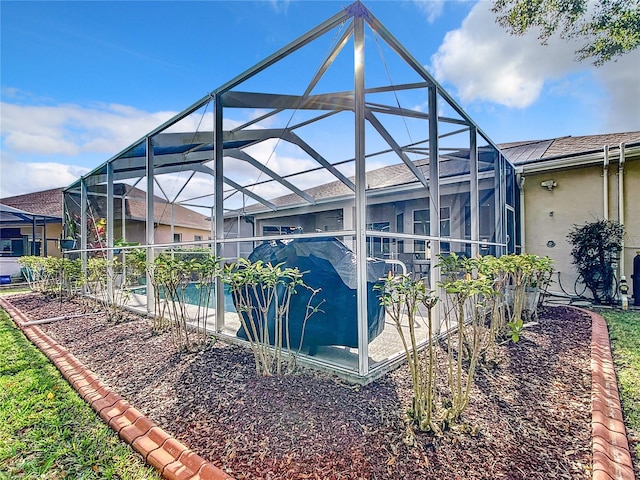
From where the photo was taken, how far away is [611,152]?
688 centimetres

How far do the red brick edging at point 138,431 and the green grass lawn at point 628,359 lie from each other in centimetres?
287

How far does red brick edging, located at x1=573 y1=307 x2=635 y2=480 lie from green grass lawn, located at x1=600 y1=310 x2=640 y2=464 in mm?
65

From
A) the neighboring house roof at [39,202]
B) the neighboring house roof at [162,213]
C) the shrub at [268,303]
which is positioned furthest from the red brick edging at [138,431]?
the neighboring house roof at [39,202]

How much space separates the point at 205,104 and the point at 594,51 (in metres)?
11.0

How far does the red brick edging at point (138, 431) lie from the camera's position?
A: 194 cm

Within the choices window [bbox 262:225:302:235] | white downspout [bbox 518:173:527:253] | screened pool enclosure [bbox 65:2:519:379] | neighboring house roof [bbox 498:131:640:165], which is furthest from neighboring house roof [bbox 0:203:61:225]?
neighboring house roof [bbox 498:131:640:165]

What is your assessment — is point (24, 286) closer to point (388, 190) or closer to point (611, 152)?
point (388, 190)

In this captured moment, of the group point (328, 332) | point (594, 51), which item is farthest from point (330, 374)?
point (594, 51)

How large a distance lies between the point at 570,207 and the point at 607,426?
22.2ft

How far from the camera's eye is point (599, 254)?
6660mm

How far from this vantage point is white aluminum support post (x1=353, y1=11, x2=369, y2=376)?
286 cm

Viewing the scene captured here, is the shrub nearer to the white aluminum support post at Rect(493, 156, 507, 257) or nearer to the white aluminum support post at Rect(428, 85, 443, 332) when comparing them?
the white aluminum support post at Rect(428, 85, 443, 332)

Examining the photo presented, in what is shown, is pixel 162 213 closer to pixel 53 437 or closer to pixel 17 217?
pixel 17 217

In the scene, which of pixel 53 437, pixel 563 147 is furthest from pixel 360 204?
pixel 563 147
